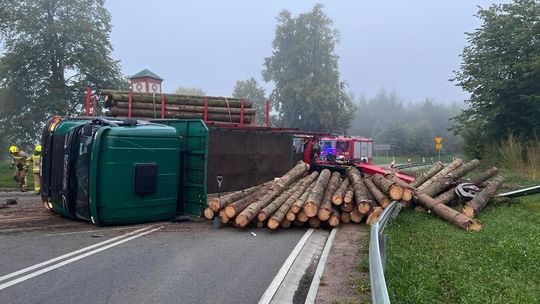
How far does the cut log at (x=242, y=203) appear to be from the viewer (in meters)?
9.63

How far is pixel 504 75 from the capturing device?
2467cm

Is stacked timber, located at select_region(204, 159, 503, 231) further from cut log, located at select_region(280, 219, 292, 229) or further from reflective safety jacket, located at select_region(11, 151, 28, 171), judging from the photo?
reflective safety jacket, located at select_region(11, 151, 28, 171)

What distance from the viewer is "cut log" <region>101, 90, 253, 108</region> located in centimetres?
1326

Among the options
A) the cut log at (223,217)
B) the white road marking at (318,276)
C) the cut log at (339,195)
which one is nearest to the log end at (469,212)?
the cut log at (339,195)

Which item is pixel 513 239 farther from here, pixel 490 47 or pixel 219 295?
pixel 490 47

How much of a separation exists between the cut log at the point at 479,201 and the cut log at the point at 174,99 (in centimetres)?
714

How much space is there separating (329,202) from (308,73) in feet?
156

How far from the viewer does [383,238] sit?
5621 mm

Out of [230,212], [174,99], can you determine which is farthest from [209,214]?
[174,99]

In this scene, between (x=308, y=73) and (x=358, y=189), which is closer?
(x=358, y=189)

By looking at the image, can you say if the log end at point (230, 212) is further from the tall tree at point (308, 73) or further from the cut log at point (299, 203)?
the tall tree at point (308, 73)

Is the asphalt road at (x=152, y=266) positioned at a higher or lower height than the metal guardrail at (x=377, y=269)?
lower

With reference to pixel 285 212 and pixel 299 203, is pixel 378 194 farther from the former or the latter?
pixel 285 212

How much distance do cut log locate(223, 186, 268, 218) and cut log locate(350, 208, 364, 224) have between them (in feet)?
6.94
